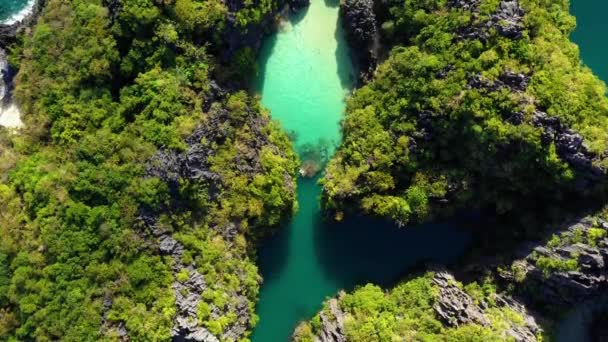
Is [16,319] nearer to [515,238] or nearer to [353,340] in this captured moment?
[353,340]

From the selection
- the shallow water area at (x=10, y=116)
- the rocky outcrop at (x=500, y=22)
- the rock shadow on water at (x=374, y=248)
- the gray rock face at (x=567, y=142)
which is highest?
the rocky outcrop at (x=500, y=22)

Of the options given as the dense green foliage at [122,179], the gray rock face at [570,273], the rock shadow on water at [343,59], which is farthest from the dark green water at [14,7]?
the gray rock face at [570,273]

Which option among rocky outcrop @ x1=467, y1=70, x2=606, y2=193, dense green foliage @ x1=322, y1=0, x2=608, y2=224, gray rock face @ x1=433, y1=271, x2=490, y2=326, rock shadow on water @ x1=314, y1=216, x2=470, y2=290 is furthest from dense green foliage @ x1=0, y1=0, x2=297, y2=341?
rocky outcrop @ x1=467, y1=70, x2=606, y2=193

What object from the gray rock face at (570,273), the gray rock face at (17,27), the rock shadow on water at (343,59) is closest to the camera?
the gray rock face at (570,273)

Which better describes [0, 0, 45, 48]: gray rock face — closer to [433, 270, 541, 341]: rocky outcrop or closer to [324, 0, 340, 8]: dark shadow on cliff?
[324, 0, 340, 8]: dark shadow on cliff

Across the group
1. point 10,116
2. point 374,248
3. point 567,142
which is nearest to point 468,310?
point 374,248

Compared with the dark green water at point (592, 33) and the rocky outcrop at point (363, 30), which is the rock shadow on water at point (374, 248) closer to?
the rocky outcrop at point (363, 30)
